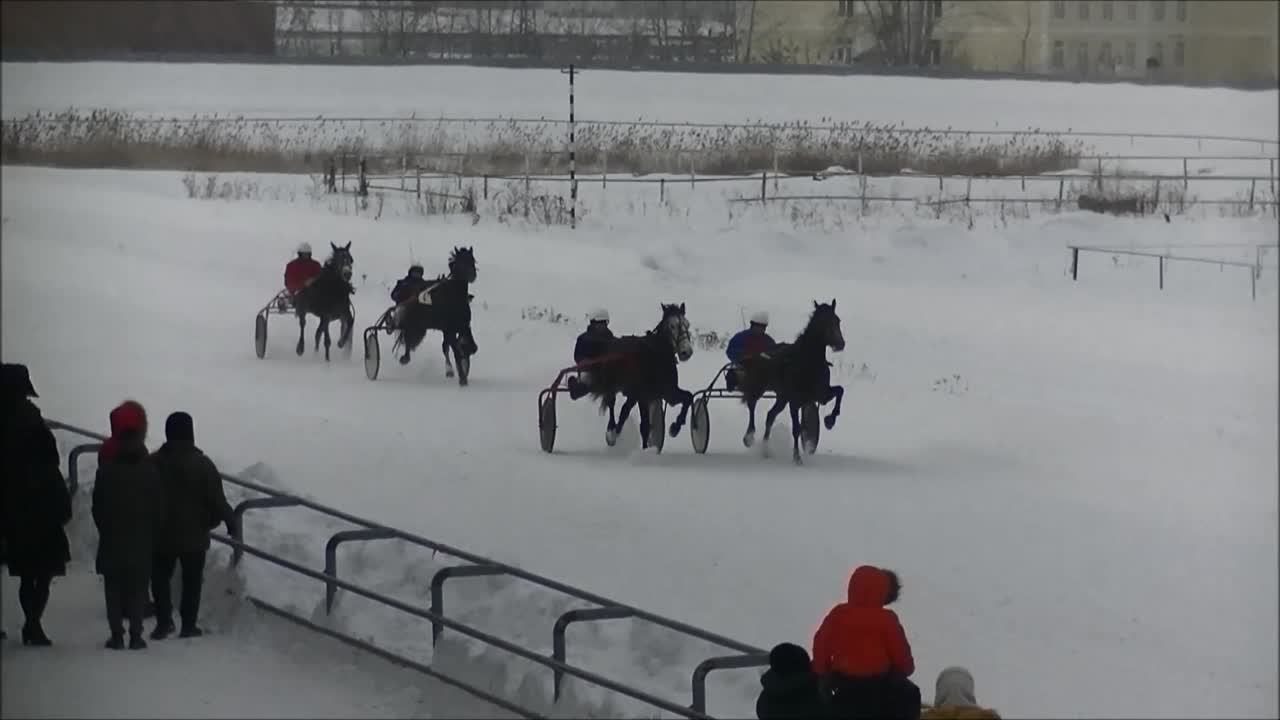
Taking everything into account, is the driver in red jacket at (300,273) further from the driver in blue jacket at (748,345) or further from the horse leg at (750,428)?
the driver in blue jacket at (748,345)

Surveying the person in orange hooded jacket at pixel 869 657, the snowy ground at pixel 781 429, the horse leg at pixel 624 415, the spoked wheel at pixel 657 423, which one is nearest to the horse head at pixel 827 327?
the snowy ground at pixel 781 429

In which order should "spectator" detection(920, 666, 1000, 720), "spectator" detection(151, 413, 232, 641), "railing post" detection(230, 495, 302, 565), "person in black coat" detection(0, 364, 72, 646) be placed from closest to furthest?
"spectator" detection(920, 666, 1000, 720) < "person in black coat" detection(0, 364, 72, 646) < "spectator" detection(151, 413, 232, 641) < "railing post" detection(230, 495, 302, 565)

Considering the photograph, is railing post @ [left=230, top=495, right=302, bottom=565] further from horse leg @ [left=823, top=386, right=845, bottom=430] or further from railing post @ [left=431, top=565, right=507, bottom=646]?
horse leg @ [left=823, top=386, right=845, bottom=430]

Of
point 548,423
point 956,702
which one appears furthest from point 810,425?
point 956,702

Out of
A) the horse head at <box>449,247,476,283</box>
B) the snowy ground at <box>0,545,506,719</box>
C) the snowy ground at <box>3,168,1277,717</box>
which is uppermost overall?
the horse head at <box>449,247,476,283</box>

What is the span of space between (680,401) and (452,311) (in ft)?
9.24

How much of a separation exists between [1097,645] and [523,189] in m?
7.68

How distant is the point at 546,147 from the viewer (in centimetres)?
1403

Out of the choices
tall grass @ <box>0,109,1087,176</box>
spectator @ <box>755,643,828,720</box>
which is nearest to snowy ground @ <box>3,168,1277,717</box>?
tall grass @ <box>0,109,1087,176</box>

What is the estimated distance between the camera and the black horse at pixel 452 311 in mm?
13734

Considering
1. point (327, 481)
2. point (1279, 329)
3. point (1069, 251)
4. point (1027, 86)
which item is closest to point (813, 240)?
point (1069, 251)

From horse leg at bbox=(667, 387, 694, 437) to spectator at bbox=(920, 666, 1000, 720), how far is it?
615 cm

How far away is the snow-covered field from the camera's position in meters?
8.41

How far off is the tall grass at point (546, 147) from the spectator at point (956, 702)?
715cm
